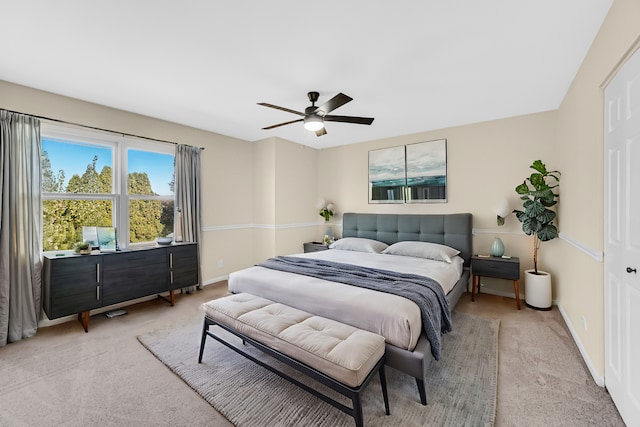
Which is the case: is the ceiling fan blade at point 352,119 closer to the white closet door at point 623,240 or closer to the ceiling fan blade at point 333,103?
the ceiling fan blade at point 333,103

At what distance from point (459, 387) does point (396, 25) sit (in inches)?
110

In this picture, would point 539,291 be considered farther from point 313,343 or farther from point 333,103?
point 333,103

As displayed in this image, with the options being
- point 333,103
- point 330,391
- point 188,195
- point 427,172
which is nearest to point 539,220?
point 427,172

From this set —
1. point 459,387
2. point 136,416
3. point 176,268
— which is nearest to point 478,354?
point 459,387

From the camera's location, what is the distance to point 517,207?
3.91 m

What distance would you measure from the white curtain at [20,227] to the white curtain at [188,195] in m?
1.54

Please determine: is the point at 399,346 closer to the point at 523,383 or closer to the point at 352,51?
the point at 523,383

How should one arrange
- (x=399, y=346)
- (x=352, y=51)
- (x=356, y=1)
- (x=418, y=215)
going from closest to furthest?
(x=356, y=1)
(x=399, y=346)
(x=352, y=51)
(x=418, y=215)

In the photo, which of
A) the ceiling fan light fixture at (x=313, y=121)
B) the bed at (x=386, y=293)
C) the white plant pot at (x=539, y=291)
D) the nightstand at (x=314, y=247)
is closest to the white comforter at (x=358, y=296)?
the bed at (x=386, y=293)

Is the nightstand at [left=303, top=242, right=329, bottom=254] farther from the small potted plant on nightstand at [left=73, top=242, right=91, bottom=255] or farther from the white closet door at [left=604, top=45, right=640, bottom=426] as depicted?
the white closet door at [left=604, top=45, right=640, bottom=426]

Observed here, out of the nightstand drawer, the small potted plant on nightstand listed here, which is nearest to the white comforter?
the nightstand drawer

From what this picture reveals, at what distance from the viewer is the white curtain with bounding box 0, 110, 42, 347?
108 inches

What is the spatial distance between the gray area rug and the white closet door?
2.44 ft

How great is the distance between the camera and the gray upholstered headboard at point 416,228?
13.4 ft
